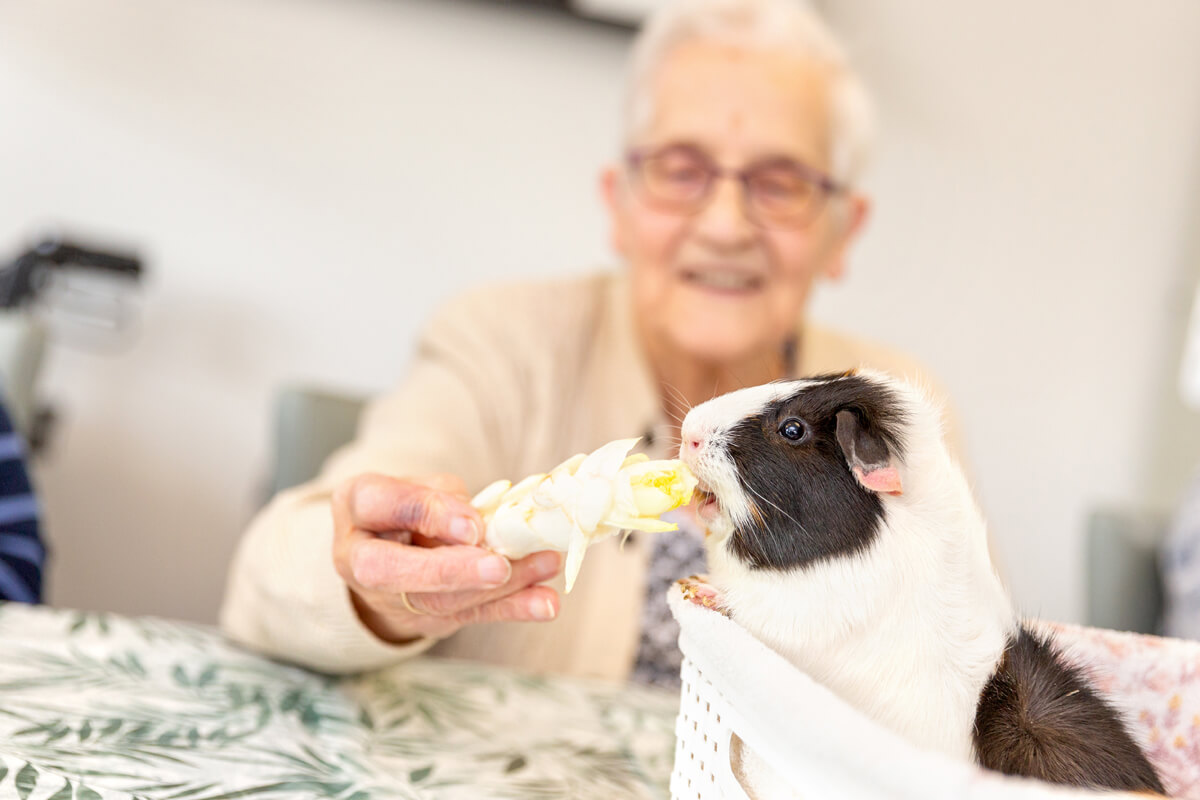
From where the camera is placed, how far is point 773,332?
4.54 feet

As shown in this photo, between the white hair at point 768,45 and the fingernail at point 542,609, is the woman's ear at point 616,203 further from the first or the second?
the fingernail at point 542,609

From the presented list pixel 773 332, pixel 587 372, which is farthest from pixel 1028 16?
pixel 587 372

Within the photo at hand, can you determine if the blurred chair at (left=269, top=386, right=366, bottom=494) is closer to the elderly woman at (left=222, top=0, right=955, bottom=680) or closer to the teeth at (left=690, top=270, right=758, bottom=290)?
the elderly woman at (left=222, top=0, right=955, bottom=680)

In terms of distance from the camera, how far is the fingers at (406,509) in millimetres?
651

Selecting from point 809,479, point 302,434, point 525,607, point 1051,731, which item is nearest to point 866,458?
point 809,479

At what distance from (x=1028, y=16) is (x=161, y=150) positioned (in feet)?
6.91

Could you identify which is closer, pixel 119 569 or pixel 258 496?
pixel 258 496

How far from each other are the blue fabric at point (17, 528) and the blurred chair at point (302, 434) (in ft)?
1.35

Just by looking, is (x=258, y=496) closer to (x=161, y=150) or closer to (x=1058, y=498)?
(x=161, y=150)

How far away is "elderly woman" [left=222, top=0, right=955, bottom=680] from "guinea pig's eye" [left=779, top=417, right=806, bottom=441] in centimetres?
55

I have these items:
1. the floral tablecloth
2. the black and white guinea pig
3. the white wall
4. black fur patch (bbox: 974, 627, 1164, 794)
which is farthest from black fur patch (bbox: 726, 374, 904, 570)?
the white wall

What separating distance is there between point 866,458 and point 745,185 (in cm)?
86

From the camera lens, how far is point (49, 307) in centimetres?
189

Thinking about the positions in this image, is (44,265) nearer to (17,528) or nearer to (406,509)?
(17,528)
